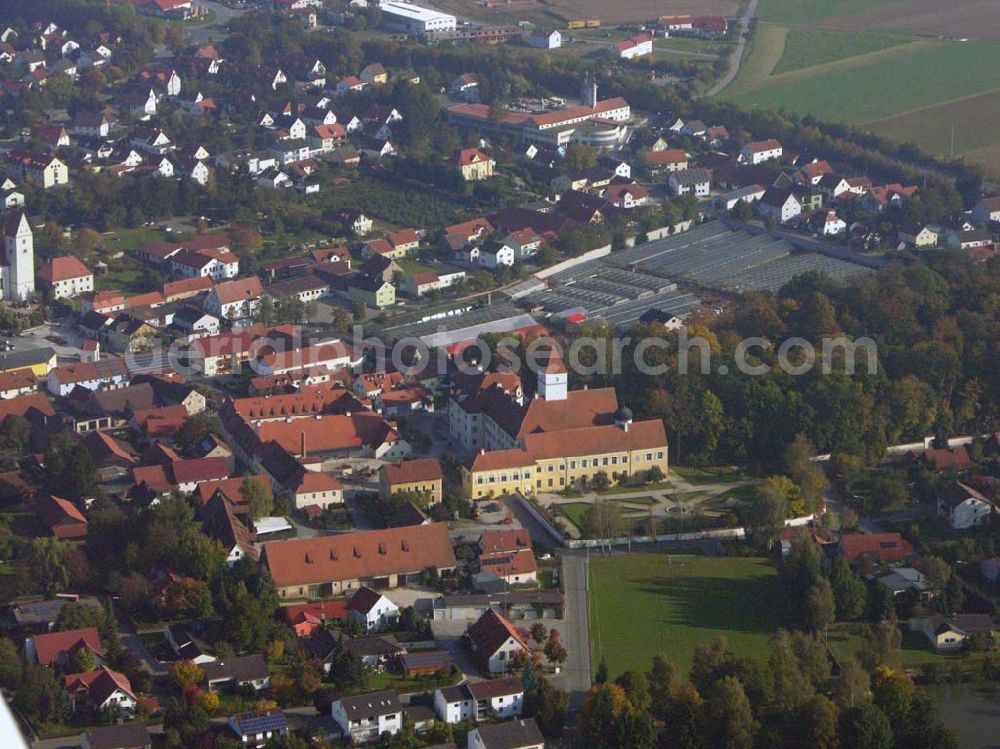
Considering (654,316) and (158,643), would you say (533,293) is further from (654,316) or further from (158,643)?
(158,643)

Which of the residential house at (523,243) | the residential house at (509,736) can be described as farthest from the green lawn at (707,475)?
the residential house at (523,243)

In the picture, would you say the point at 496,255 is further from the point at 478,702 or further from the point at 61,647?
the point at 478,702

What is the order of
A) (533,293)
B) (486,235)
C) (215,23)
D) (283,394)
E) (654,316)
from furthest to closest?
(215,23) < (486,235) < (533,293) < (654,316) < (283,394)

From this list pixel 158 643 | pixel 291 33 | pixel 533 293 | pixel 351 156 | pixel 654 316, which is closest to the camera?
pixel 158 643

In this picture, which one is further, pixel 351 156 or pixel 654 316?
pixel 351 156

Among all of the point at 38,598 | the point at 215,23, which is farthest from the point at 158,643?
the point at 215,23

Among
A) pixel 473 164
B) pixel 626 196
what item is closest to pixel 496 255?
pixel 626 196

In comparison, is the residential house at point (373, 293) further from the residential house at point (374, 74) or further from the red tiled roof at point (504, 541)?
the residential house at point (374, 74)
